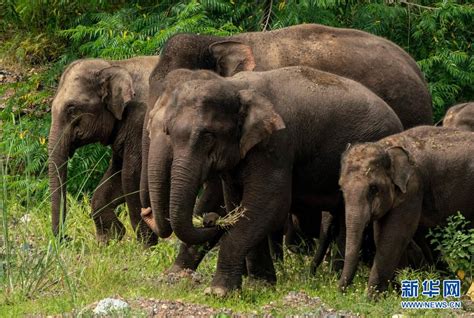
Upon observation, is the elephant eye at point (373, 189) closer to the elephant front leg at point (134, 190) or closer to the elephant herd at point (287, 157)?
the elephant herd at point (287, 157)

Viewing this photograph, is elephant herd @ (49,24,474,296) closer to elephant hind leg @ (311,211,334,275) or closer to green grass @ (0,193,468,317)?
Result: elephant hind leg @ (311,211,334,275)

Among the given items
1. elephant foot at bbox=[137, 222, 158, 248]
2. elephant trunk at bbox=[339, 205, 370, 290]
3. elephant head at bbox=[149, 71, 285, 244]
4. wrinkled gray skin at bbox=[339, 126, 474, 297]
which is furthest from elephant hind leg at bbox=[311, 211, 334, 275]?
elephant foot at bbox=[137, 222, 158, 248]

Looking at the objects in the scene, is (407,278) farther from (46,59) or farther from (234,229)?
(46,59)

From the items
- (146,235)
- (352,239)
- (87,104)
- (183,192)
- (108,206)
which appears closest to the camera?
(183,192)

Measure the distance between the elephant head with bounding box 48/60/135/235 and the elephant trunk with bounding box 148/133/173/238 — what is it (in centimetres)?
229

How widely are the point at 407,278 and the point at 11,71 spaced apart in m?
8.27

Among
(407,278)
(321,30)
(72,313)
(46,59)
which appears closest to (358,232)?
(407,278)

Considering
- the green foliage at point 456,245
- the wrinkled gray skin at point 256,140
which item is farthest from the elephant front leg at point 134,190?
the green foliage at point 456,245

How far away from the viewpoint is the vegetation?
959cm

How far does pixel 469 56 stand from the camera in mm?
14531

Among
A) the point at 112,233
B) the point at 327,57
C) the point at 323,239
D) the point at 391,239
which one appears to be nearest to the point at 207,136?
the point at 391,239

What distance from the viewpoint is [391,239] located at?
932 cm

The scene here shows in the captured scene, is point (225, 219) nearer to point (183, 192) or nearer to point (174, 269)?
point (183, 192)

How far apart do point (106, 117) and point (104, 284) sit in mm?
2796
